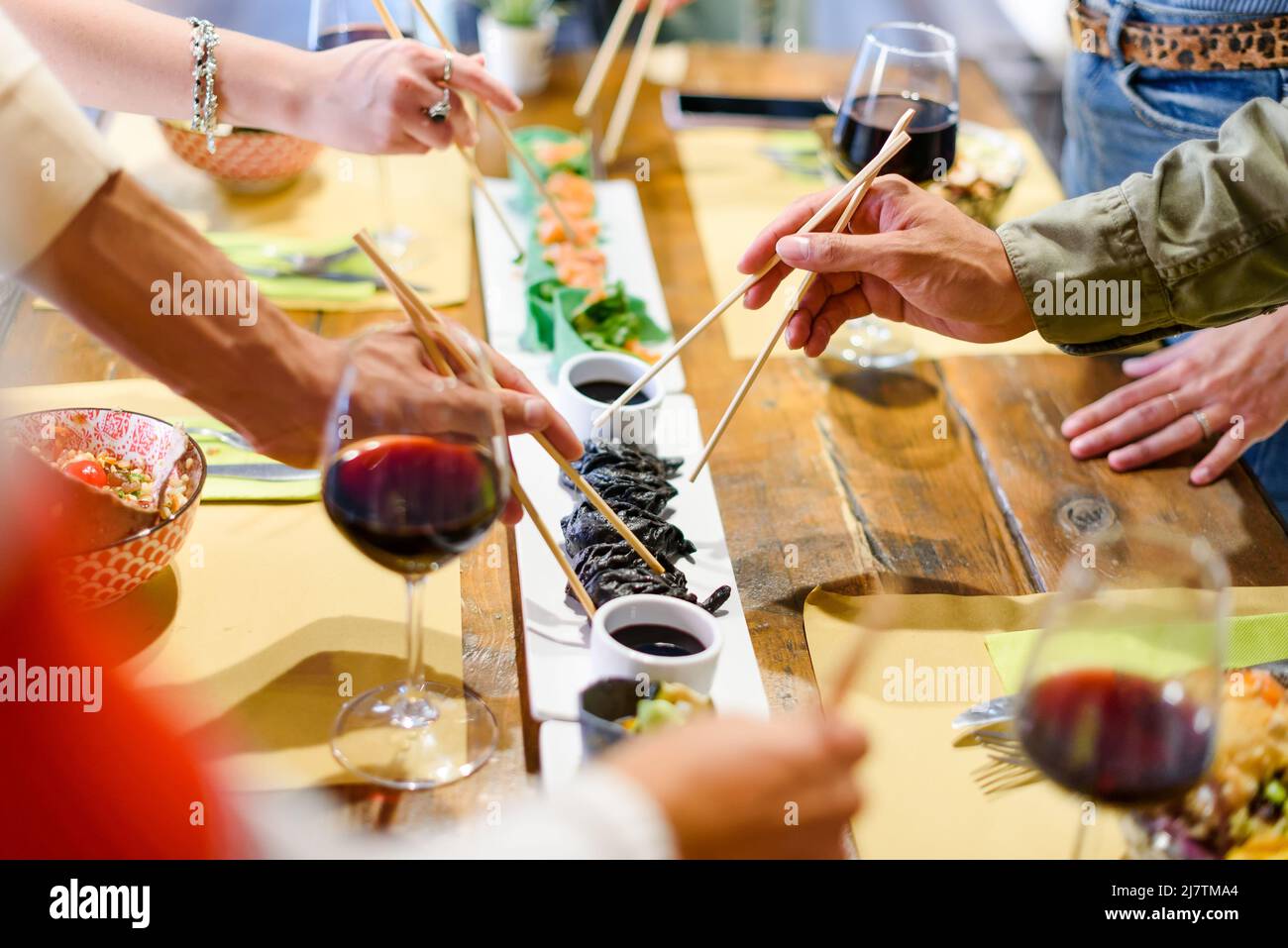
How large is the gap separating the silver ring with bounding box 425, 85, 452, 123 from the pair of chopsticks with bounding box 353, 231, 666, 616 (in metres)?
0.63

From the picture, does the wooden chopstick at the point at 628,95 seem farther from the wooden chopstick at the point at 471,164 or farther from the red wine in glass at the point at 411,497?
the red wine in glass at the point at 411,497

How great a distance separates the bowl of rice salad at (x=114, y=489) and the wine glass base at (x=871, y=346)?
0.97 m

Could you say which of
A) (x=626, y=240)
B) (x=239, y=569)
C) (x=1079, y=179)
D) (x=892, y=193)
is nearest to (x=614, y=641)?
(x=239, y=569)

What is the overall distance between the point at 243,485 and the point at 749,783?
82 cm

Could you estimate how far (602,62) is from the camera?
2385 mm

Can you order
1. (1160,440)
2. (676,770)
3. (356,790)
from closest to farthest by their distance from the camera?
(676,770) → (356,790) → (1160,440)

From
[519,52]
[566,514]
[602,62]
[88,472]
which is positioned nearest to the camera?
[88,472]

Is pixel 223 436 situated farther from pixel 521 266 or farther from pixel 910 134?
pixel 910 134

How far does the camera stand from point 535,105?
2477 mm

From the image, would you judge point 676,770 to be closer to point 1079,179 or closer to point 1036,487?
point 1036,487

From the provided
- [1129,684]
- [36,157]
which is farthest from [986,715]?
[36,157]

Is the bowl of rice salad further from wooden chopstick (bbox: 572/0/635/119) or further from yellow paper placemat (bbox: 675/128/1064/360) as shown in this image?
wooden chopstick (bbox: 572/0/635/119)

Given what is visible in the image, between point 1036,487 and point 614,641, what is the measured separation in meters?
0.74

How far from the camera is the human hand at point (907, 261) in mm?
1437
